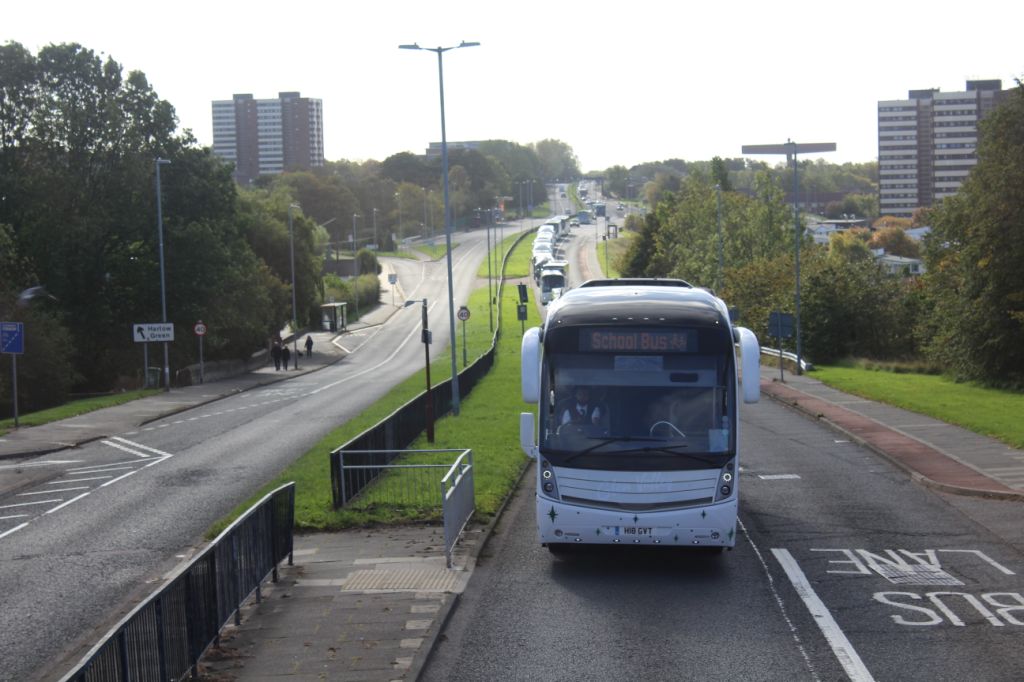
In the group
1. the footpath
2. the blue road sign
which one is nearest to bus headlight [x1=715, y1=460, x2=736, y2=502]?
the footpath

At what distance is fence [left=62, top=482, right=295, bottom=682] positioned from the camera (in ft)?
25.7

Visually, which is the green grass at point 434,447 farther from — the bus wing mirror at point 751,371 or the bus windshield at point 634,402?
the bus wing mirror at point 751,371

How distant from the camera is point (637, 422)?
44.3 feet

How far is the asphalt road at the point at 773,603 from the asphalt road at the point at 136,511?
4.33 m

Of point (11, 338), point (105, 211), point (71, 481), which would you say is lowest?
point (71, 481)

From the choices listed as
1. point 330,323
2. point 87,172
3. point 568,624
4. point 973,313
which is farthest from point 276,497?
point 330,323

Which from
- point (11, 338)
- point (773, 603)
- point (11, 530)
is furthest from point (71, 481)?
point (773, 603)

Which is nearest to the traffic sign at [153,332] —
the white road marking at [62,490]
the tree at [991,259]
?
the white road marking at [62,490]

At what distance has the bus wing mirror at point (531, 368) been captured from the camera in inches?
541

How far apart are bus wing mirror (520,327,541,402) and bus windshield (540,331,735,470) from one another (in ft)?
0.43

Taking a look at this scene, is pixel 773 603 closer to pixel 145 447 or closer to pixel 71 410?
pixel 145 447

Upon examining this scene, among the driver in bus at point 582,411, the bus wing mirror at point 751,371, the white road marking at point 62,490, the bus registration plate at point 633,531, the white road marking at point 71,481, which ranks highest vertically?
the bus wing mirror at point 751,371

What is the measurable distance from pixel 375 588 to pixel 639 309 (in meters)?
4.52

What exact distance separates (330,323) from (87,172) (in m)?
33.8
